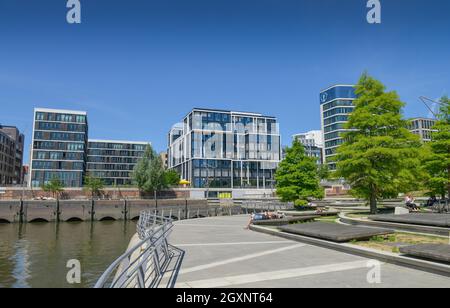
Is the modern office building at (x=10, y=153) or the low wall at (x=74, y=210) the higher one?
the modern office building at (x=10, y=153)

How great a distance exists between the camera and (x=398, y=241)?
13.3 meters

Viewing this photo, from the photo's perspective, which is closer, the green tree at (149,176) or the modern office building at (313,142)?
the green tree at (149,176)

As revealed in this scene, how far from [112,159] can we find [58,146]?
35010 millimetres

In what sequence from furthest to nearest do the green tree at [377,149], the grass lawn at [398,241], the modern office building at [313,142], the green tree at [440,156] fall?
the modern office building at [313,142] < the green tree at [440,156] < the green tree at [377,149] < the grass lawn at [398,241]

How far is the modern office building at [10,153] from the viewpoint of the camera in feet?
340

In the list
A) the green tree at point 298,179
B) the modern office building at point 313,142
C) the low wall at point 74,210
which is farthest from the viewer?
the modern office building at point 313,142

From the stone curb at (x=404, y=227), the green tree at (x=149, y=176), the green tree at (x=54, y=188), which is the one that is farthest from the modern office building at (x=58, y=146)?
the stone curb at (x=404, y=227)

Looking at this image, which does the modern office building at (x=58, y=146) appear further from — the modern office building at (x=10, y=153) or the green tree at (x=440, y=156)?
the green tree at (x=440, y=156)

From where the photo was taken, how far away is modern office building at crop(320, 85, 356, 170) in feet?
401

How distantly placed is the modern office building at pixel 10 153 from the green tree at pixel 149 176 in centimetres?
4620

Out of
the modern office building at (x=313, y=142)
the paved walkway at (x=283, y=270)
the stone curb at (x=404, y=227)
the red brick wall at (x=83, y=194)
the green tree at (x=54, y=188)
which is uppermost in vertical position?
the modern office building at (x=313, y=142)

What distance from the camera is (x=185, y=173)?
108250 mm

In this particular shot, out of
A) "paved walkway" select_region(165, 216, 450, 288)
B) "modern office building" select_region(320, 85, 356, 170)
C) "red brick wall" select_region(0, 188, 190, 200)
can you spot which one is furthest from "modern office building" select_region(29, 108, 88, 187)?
"paved walkway" select_region(165, 216, 450, 288)
